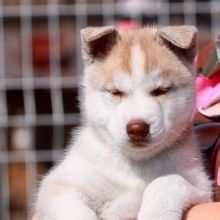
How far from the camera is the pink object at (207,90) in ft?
9.73

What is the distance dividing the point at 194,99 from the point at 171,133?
0.17 meters

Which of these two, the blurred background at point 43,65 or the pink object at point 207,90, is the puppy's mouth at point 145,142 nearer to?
the pink object at point 207,90

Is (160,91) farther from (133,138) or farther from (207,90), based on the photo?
(207,90)

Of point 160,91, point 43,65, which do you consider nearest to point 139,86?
point 160,91

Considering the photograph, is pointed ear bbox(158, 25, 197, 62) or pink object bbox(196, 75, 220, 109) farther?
pink object bbox(196, 75, 220, 109)

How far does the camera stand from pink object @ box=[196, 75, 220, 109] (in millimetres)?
2967

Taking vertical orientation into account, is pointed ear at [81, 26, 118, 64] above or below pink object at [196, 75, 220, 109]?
above

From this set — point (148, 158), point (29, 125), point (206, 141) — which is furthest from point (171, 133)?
point (29, 125)

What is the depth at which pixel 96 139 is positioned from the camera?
Result: 2879 millimetres

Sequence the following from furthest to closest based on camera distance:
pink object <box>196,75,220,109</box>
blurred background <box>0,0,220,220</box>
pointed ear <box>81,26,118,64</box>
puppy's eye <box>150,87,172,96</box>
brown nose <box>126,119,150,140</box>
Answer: blurred background <box>0,0,220,220</box> → pink object <box>196,75,220,109</box> → pointed ear <box>81,26,118,64</box> → puppy's eye <box>150,87,172,96</box> → brown nose <box>126,119,150,140</box>

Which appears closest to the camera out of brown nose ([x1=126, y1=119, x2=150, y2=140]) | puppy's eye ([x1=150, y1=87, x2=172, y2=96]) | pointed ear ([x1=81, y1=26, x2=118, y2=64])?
brown nose ([x1=126, y1=119, x2=150, y2=140])

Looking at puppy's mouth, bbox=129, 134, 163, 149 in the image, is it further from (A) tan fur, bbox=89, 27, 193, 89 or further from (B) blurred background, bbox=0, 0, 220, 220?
(B) blurred background, bbox=0, 0, 220, 220

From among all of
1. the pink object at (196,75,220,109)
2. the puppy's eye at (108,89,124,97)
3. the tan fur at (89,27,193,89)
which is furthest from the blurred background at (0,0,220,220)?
the puppy's eye at (108,89,124,97)

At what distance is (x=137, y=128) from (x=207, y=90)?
1.69 ft
